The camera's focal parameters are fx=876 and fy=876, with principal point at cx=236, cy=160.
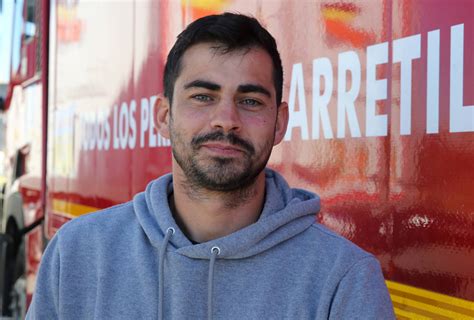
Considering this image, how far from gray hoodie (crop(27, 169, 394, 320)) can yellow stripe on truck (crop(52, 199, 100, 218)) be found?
105 inches

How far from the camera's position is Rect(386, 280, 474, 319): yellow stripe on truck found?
6.45 ft

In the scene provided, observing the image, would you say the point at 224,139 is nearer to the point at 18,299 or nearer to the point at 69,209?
the point at 69,209

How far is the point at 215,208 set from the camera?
1.91 m

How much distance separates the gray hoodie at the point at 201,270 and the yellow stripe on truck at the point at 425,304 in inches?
11.7

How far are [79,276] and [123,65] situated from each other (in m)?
2.46

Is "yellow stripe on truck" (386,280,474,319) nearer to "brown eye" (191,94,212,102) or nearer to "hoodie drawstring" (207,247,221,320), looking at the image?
"hoodie drawstring" (207,247,221,320)

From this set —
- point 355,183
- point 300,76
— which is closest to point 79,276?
point 355,183

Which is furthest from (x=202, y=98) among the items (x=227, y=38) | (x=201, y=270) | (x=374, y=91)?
(x=374, y=91)

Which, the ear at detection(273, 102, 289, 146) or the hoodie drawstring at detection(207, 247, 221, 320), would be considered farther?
the ear at detection(273, 102, 289, 146)

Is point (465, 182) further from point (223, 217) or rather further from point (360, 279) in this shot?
point (223, 217)

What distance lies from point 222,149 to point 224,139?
24mm


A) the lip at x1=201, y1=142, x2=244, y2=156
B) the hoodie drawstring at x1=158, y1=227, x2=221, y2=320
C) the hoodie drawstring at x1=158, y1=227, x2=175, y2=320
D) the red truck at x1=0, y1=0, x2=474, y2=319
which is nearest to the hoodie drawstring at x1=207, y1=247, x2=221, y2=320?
the hoodie drawstring at x1=158, y1=227, x2=221, y2=320

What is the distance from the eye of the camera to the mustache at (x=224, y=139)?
1814mm

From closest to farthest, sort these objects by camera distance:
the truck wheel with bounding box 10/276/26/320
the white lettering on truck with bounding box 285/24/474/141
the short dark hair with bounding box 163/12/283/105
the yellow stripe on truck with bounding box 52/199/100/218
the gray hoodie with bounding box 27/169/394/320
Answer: the gray hoodie with bounding box 27/169/394/320 → the short dark hair with bounding box 163/12/283/105 → the white lettering on truck with bounding box 285/24/474/141 → the yellow stripe on truck with bounding box 52/199/100/218 → the truck wheel with bounding box 10/276/26/320
